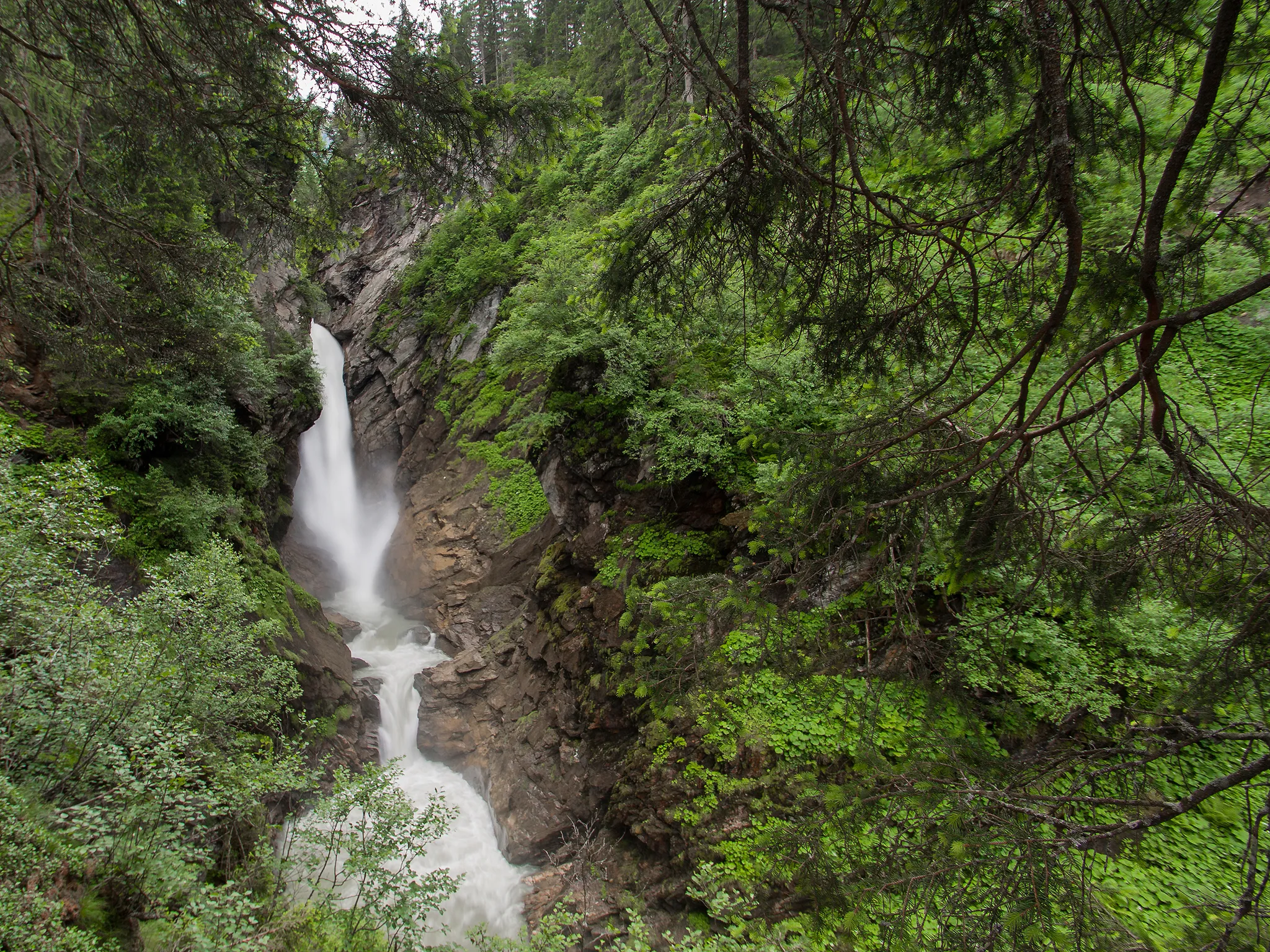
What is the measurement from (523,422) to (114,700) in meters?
6.94

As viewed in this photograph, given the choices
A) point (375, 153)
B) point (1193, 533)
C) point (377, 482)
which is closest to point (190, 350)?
point (375, 153)

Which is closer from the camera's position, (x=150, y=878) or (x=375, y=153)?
(x=375, y=153)

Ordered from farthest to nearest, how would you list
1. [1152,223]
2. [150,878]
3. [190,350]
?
[190,350]
[150,878]
[1152,223]

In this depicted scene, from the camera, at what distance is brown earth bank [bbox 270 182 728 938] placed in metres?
7.76

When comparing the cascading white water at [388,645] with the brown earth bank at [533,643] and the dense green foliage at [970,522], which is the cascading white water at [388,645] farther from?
the dense green foliage at [970,522]

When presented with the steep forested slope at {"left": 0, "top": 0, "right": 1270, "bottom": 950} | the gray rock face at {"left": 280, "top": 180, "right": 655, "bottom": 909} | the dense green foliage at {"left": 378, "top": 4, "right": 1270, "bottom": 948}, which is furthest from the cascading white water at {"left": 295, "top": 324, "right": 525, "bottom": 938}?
the dense green foliage at {"left": 378, "top": 4, "right": 1270, "bottom": 948}

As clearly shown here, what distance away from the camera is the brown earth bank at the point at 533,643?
25.5 feet

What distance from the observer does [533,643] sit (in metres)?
11.6

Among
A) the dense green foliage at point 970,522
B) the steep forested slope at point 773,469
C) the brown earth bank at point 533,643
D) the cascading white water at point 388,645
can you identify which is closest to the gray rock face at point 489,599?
the brown earth bank at point 533,643

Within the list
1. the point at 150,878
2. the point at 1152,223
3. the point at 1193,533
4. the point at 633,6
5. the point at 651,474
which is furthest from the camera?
the point at 651,474

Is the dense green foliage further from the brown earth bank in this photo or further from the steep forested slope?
the brown earth bank

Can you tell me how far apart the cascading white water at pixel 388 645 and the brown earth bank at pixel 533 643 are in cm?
39

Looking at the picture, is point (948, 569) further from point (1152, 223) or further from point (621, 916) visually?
point (621, 916)

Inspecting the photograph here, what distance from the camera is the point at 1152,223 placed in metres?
1.89
